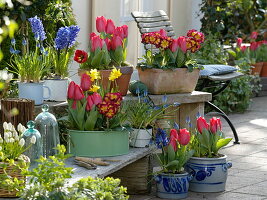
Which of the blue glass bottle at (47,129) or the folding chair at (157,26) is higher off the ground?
the folding chair at (157,26)

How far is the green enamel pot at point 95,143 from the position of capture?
14.3 ft

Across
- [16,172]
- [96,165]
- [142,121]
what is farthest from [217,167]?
[16,172]

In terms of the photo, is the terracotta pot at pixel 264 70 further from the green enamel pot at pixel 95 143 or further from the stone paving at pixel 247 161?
the green enamel pot at pixel 95 143

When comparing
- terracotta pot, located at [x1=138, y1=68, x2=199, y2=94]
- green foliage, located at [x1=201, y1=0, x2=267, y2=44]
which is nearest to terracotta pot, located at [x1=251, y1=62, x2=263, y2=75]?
green foliage, located at [x1=201, y1=0, x2=267, y2=44]

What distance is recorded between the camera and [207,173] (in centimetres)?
474

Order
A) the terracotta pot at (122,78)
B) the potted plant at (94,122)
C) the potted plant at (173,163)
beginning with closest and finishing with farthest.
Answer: the potted plant at (94,122)
the potted plant at (173,163)
the terracotta pot at (122,78)

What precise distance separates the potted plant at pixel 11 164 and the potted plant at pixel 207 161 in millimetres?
1483

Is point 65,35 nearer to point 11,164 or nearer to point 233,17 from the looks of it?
point 11,164

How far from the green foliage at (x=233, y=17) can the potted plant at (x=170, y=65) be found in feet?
14.5

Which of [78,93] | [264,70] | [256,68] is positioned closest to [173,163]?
[78,93]

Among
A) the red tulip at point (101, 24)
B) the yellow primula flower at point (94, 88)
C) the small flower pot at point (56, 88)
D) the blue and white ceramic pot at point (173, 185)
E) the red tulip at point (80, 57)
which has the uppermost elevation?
the red tulip at point (101, 24)

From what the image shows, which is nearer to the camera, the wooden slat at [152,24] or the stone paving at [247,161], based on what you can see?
the stone paving at [247,161]

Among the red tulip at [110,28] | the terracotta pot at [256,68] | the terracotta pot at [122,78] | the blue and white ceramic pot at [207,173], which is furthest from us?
the terracotta pot at [256,68]

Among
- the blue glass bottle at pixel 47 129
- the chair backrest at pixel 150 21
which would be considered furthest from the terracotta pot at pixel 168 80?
the chair backrest at pixel 150 21
